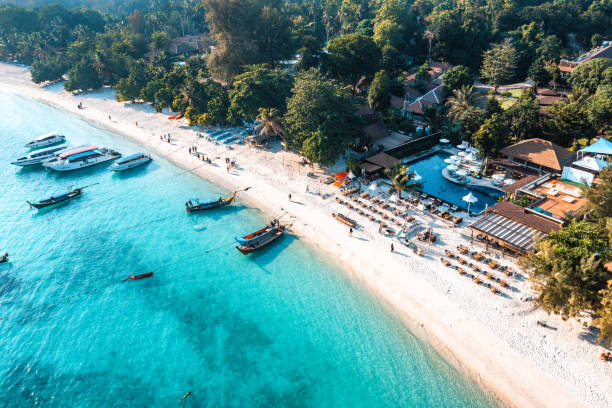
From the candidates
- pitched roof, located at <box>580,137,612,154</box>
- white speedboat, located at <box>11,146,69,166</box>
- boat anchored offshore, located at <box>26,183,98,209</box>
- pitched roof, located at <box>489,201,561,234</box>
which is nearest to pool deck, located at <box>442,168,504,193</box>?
pitched roof, located at <box>489,201,561,234</box>

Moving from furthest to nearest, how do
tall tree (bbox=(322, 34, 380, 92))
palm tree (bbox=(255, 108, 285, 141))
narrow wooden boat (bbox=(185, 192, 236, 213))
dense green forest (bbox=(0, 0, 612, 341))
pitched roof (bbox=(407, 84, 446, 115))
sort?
tall tree (bbox=(322, 34, 380, 92)), pitched roof (bbox=(407, 84, 446, 115)), palm tree (bbox=(255, 108, 285, 141)), narrow wooden boat (bbox=(185, 192, 236, 213)), dense green forest (bbox=(0, 0, 612, 341))

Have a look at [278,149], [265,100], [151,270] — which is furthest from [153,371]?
[265,100]

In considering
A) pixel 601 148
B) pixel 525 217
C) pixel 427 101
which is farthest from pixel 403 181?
pixel 427 101

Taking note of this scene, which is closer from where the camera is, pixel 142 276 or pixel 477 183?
pixel 142 276

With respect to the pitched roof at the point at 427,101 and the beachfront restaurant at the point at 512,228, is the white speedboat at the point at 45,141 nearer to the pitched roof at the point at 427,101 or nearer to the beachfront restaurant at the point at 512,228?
the pitched roof at the point at 427,101

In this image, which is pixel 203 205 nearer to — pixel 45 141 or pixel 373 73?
pixel 45 141

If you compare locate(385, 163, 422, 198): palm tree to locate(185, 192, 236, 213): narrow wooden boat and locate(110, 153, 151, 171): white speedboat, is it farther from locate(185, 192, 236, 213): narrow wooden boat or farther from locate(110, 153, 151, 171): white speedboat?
locate(110, 153, 151, 171): white speedboat

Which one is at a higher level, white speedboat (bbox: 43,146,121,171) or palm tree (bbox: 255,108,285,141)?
palm tree (bbox: 255,108,285,141)
